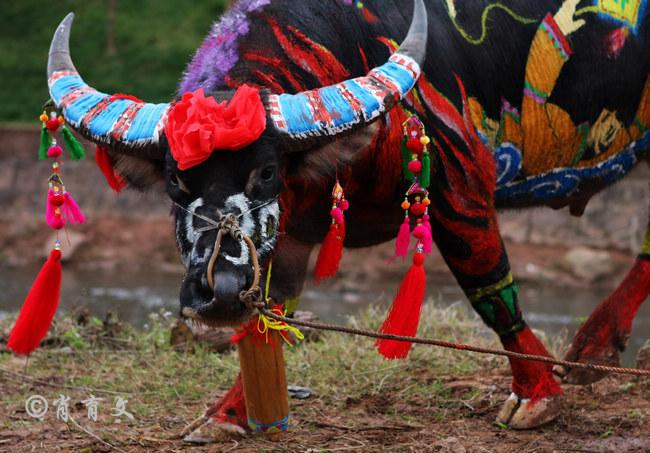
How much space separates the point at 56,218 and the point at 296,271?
0.94 meters

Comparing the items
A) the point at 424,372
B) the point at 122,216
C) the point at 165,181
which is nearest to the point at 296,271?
the point at 165,181

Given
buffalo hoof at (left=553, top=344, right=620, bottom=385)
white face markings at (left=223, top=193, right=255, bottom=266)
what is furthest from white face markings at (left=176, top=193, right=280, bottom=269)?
buffalo hoof at (left=553, top=344, right=620, bottom=385)

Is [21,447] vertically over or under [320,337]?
over

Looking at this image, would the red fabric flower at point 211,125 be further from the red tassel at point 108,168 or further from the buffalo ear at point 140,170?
the red tassel at point 108,168

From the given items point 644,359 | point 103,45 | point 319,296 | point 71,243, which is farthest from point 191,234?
point 103,45

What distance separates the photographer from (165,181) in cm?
313

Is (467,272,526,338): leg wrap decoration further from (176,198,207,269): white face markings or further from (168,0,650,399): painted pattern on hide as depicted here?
(176,198,207,269): white face markings

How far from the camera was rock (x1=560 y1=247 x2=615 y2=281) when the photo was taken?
10898 millimetres

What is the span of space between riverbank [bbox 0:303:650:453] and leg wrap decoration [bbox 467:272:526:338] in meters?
0.40

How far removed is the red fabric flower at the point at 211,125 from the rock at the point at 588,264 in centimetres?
858

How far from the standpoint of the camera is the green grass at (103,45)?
1568 centimetres

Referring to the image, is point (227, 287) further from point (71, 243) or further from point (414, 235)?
point (71, 243)

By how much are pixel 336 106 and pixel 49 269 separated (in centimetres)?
119

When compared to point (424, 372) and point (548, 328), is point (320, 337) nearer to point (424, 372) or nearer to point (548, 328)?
point (424, 372)
